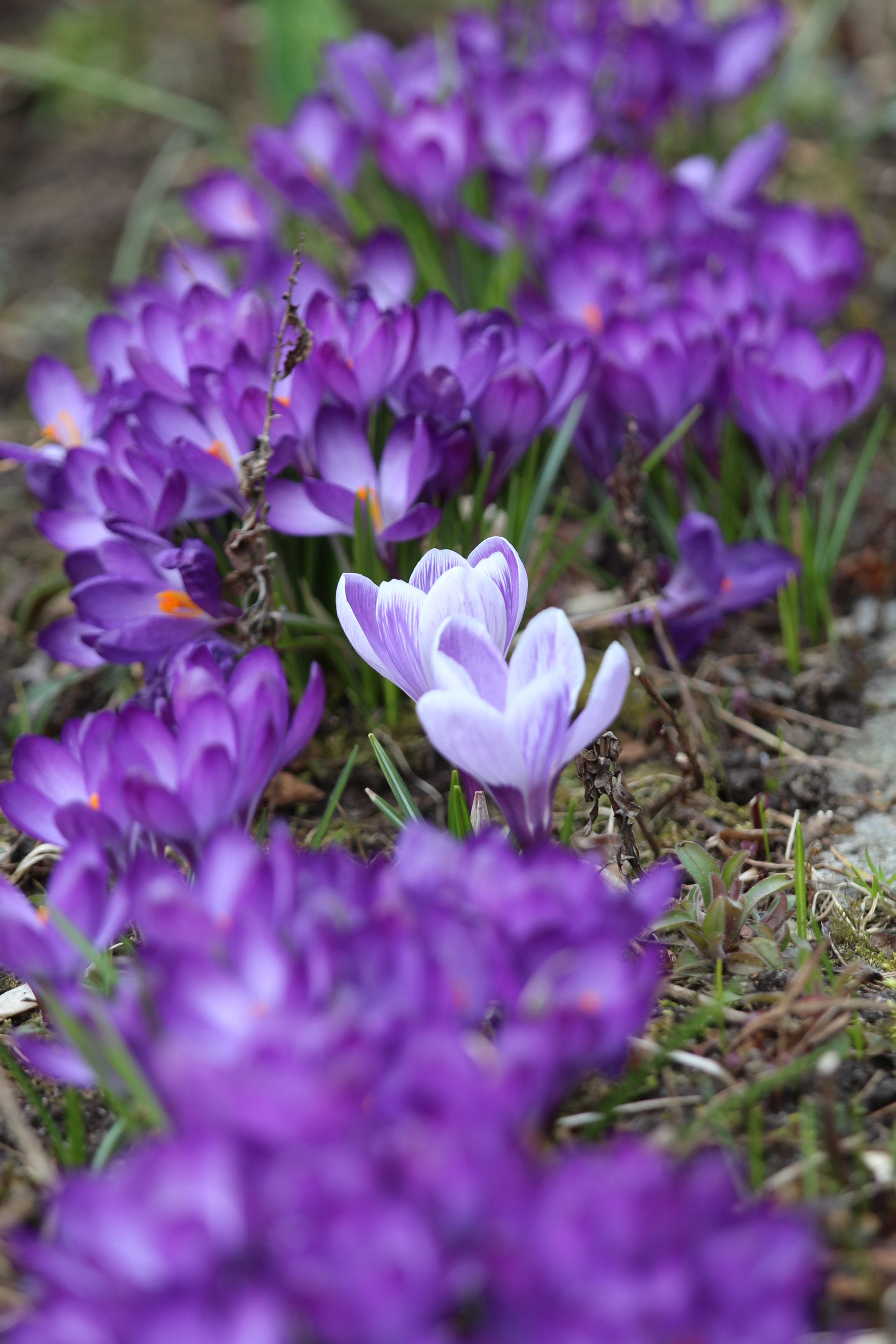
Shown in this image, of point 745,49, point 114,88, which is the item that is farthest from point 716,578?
point 114,88

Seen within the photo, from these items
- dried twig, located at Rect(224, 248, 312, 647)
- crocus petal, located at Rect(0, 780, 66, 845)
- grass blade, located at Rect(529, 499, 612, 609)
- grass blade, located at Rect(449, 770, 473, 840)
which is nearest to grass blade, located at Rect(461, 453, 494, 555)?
grass blade, located at Rect(529, 499, 612, 609)

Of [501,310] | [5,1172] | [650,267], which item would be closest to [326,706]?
[501,310]

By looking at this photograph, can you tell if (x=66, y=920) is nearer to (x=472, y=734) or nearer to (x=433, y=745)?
(x=472, y=734)

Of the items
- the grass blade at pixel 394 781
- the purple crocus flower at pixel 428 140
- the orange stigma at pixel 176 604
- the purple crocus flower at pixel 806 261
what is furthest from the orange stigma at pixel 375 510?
the purple crocus flower at pixel 428 140

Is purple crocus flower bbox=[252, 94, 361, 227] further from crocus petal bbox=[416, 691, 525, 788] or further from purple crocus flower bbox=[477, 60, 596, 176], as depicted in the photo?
crocus petal bbox=[416, 691, 525, 788]

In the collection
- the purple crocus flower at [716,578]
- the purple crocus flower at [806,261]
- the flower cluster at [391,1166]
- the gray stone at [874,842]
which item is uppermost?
the purple crocus flower at [806,261]

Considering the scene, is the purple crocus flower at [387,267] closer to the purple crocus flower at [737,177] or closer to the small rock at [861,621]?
the purple crocus flower at [737,177]
